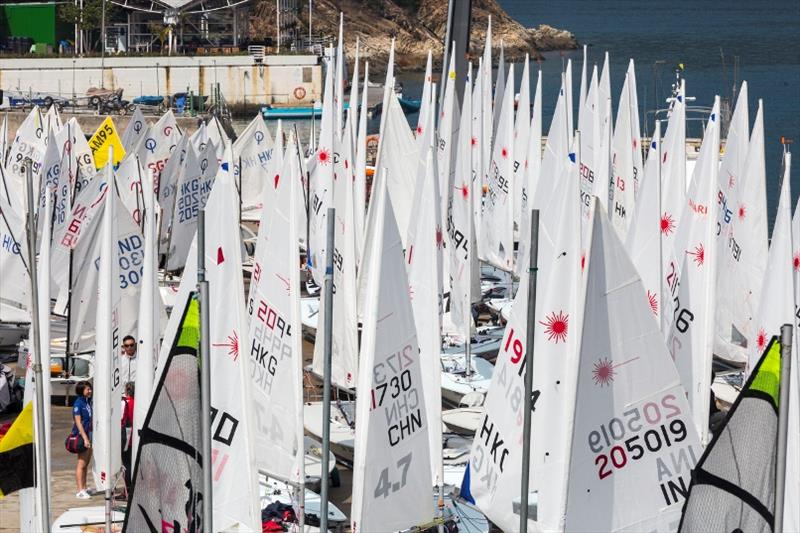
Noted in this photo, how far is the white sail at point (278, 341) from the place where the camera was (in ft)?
50.1

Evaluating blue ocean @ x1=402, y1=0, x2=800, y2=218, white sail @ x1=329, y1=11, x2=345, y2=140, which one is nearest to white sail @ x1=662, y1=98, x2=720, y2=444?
white sail @ x1=329, y1=11, x2=345, y2=140

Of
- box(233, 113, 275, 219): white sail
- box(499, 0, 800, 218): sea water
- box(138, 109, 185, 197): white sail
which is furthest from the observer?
box(499, 0, 800, 218): sea water

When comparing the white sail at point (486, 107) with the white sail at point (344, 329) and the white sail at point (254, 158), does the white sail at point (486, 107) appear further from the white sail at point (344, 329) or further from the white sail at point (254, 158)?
the white sail at point (344, 329)

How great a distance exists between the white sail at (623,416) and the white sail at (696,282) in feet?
18.2

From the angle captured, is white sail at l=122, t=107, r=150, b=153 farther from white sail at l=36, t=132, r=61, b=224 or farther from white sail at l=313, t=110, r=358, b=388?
white sail at l=313, t=110, r=358, b=388

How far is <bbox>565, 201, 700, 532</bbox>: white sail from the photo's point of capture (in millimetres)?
12297

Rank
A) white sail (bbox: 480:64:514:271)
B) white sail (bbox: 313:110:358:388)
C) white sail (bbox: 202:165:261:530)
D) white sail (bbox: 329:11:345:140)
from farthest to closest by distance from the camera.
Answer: white sail (bbox: 329:11:345:140) < white sail (bbox: 480:64:514:271) < white sail (bbox: 313:110:358:388) < white sail (bbox: 202:165:261:530)

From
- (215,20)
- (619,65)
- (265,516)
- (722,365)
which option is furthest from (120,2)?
(265,516)

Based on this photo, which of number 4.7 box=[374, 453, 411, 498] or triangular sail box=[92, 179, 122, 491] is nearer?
number 4.7 box=[374, 453, 411, 498]

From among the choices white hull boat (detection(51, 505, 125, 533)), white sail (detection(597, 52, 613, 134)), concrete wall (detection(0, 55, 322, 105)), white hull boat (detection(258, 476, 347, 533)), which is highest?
white sail (detection(597, 52, 613, 134))

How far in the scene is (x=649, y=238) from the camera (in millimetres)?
19703

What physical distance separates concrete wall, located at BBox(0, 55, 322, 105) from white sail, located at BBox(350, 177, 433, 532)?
4864 cm

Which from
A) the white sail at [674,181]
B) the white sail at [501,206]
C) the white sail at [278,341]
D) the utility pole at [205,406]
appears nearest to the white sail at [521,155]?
the white sail at [501,206]

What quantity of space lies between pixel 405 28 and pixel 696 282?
84725mm
